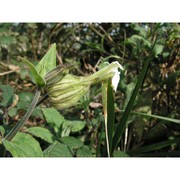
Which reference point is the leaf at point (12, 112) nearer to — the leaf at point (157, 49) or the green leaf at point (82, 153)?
the green leaf at point (82, 153)

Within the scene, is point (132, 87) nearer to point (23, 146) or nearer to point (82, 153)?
point (82, 153)

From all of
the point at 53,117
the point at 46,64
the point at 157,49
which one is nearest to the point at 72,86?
the point at 46,64

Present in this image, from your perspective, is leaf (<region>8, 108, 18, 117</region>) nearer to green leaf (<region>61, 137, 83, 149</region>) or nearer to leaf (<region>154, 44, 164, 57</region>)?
green leaf (<region>61, 137, 83, 149</region>)

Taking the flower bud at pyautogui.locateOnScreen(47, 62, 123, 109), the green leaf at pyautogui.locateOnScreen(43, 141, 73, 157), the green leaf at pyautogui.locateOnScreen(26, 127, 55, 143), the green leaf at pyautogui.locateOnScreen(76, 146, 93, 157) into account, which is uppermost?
the flower bud at pyautogui.locateOnScreen(47, 62, 123, 109)

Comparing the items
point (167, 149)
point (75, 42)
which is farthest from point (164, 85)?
point (75, 42)

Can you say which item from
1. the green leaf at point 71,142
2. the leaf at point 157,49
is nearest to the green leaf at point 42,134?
the green leaf at point 71,142

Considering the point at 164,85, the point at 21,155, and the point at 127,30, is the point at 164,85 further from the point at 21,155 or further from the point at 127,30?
the point at 21,155

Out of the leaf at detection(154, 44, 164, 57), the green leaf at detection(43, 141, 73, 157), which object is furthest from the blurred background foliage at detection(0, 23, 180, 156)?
the green leaf at detection(43, 141, 73, 157)
